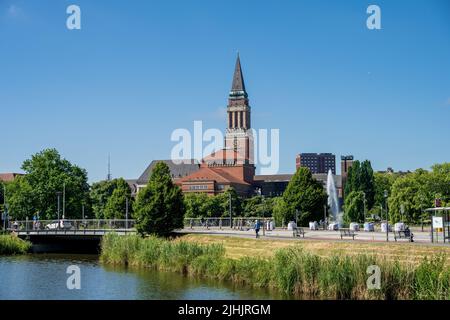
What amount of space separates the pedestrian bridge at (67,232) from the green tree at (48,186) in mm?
13042

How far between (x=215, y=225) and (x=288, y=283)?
42.1m

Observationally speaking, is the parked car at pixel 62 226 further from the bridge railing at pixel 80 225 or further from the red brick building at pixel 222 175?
the red brick building at pixel 222 175

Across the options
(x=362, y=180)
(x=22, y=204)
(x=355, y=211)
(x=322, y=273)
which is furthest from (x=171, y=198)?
(x=362, y=180)

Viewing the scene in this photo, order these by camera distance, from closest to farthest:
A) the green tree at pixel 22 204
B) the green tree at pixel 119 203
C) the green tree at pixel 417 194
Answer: the green tree at pixel 119 203 → the green tree at pixel 22 204 → the green tree at pixel 417 194

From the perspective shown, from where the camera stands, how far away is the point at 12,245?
59312mm

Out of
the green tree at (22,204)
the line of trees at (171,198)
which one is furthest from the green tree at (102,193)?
the green tree at (22,204)

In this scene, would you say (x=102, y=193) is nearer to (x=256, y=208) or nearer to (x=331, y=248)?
(x=256, y=208)

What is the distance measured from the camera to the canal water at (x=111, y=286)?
1214 inches

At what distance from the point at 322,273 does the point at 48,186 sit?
62.8 metres

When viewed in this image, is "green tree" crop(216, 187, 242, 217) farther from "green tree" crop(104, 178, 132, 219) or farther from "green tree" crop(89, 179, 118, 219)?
"green tree" crop(104, 178, 132, 219)

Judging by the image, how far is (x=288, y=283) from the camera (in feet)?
98.5

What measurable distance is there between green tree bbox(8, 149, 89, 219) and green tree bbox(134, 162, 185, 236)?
106ft

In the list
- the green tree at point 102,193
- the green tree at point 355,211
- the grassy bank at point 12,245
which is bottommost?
the grassy bank at point 12,245
